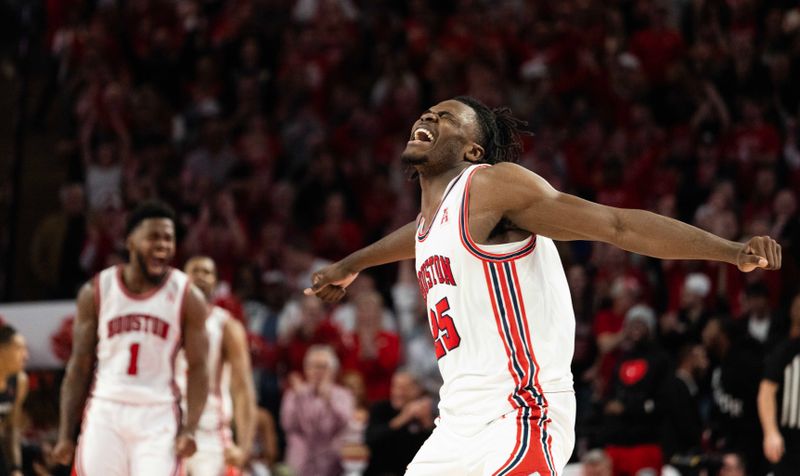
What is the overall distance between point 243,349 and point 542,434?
14.0 ft

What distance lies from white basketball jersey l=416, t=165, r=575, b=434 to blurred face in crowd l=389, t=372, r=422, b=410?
16.8 ft

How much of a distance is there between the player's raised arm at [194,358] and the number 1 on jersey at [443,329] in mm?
Result: 2505

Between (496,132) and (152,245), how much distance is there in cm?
248

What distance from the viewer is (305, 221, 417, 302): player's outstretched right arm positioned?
18.3 feet

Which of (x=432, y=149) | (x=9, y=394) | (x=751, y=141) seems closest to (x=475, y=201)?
(x=432, y=149)

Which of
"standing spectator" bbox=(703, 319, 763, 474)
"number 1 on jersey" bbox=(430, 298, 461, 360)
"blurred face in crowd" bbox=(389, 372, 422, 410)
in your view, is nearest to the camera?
"number 1 on jersey" bbox=(430, 298, 461, 360)

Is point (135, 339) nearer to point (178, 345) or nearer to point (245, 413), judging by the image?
point (178, 345)

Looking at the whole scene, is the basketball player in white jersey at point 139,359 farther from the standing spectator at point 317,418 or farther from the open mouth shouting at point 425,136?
the standing spectator at point 317,418

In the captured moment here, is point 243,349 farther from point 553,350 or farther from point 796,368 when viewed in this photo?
point 553,350

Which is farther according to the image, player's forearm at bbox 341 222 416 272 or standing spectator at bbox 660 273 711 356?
standing spectator at bbox 660 273 711 356

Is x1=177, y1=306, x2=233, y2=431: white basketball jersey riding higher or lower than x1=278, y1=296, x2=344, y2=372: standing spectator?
lower

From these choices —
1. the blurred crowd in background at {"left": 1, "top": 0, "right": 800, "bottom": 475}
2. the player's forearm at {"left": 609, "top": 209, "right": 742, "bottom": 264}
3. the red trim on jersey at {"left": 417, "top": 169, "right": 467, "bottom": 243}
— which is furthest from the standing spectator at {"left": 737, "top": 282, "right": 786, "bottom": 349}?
the player's forearm at {"left": 609, "top": 209, "right": 742, "bottom": 264}

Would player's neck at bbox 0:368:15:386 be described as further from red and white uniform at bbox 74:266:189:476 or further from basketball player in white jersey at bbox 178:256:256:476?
red and white uniform at bbox 74:266:189:476

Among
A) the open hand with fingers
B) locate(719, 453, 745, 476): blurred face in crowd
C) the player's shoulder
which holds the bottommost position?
locate(719, 453, 745, 476): blurred face in crowd
